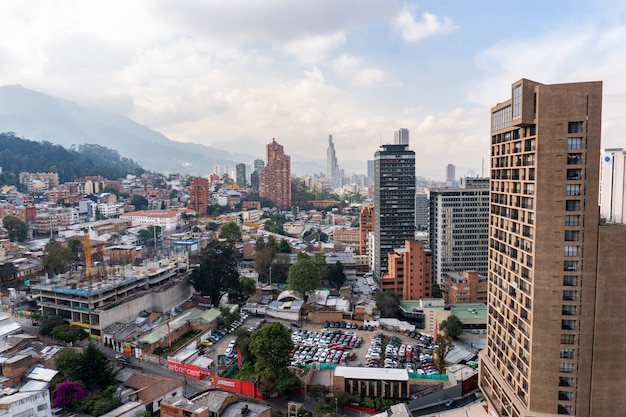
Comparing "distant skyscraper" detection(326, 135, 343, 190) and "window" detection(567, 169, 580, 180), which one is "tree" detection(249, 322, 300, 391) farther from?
"distant skyscraper" detection(326, 135, 343, 190)

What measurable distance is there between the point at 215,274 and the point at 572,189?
69.3 feet

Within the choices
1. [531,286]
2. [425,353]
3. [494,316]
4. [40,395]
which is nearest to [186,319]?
[40,395]

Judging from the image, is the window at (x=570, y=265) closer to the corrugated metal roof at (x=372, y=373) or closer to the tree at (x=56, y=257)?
the corrugated metal roof at (x=372, y=373)

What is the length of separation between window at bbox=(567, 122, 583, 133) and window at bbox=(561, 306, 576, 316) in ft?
15.7

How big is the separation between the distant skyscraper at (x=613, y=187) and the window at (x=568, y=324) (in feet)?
11.5

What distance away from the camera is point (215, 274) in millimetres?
26828

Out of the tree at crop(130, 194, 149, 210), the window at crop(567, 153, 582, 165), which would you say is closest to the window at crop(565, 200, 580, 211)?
the window at crop(567, 153, 582, 165)

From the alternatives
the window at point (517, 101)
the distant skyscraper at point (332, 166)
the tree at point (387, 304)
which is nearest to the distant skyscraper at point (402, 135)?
the tree at point (387, 304)

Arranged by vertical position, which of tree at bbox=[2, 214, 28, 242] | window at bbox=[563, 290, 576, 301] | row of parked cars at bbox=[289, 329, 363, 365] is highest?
window at bbox=[563, 290, 576, 301]

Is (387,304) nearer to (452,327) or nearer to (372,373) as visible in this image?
(452,327)

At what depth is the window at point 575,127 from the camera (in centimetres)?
1095

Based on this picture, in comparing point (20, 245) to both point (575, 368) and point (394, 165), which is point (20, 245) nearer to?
point (394, 165)

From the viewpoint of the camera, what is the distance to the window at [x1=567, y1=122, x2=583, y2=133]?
431 inches

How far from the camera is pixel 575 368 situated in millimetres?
11406
